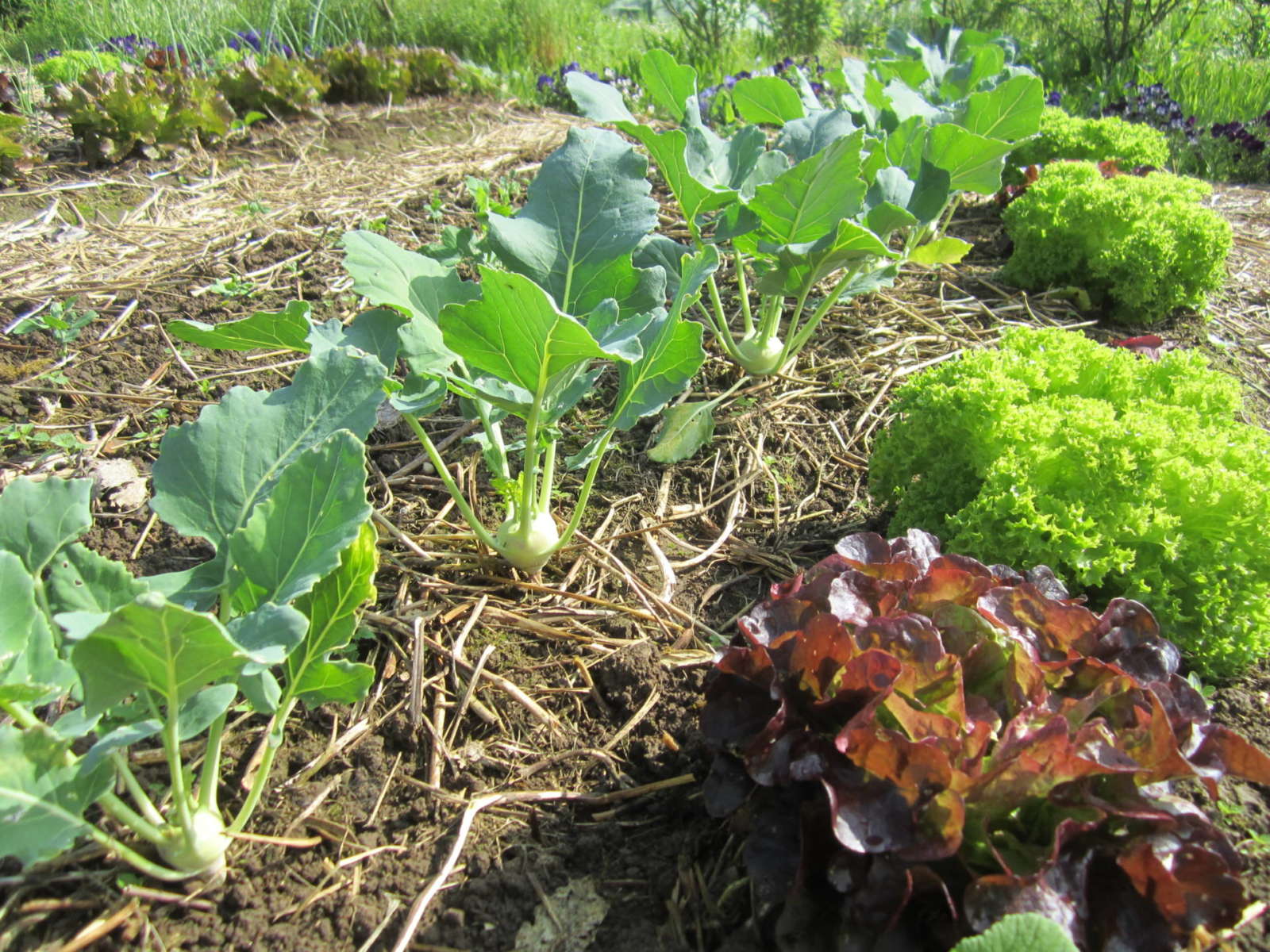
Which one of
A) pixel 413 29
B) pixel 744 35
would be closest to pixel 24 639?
pixel 413 29

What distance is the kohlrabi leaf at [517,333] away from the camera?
1396 millimetres

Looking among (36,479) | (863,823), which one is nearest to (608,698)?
(863,823)

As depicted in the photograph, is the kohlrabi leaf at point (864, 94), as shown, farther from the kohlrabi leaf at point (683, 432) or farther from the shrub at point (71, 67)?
the shrub at point (71, 67)

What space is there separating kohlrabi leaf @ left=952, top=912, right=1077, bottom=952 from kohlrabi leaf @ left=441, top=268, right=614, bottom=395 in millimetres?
963

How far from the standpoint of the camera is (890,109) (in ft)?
9.73

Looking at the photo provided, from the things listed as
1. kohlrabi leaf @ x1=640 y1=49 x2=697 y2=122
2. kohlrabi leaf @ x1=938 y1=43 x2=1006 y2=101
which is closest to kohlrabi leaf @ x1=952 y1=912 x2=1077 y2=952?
kohlrabi leaf @ x1=640 y1=49 x2=697 y2=122

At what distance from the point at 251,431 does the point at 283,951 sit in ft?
2.80

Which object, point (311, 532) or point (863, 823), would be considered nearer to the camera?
point (863, 823)

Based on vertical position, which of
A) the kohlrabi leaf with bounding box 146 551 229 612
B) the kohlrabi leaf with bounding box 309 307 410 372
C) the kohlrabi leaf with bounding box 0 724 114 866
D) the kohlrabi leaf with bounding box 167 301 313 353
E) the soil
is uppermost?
the kohlrabi leaf with bounding box 167 301 313 353

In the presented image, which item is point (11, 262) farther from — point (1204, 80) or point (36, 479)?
point (1204, 80)

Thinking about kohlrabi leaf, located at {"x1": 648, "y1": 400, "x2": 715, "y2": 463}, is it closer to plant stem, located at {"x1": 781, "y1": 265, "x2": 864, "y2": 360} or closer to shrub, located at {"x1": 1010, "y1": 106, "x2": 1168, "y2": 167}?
plant stem, located at {"x1": 781, "y1": 265, "x2": 864, "y2": 360}

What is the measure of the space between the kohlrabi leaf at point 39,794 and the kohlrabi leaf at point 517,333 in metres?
0.87

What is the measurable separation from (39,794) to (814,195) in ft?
6.32

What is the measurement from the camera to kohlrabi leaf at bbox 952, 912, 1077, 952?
972mm
